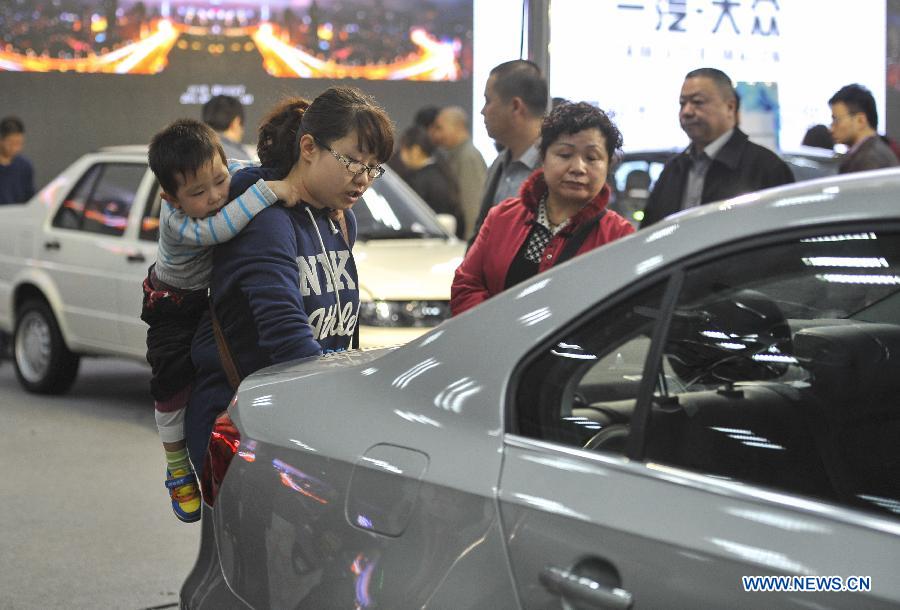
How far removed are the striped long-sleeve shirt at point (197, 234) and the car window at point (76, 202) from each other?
564cm

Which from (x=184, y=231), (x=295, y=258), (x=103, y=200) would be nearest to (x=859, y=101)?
(x=103, y=200)

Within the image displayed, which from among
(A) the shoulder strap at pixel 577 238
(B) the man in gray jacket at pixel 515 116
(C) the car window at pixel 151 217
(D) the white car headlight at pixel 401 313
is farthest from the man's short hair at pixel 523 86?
(C) the car window at pixel 151 217

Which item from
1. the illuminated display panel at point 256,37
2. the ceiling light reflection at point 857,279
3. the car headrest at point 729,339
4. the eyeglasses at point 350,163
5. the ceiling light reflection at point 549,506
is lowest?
the ceiling light reflection at point 549,506

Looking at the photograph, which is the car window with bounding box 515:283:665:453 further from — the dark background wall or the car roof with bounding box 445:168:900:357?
the dark background wall

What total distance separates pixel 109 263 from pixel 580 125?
15.9 feet

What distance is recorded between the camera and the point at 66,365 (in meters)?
9.17

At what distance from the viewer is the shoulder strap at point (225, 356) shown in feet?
10.7

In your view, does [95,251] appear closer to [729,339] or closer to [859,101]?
[859,101]

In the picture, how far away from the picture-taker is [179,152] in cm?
329

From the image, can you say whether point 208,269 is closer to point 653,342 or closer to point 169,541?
point 653,342

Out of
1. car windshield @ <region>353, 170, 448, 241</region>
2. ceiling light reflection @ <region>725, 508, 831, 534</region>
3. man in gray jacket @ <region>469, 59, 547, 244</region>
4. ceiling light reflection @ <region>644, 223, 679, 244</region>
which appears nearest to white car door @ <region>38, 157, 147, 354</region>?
car windshield @ <region>353, 170, 448, 241</region>

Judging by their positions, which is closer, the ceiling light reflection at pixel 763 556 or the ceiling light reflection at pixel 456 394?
the ceiling light reflection at pixel 763 556

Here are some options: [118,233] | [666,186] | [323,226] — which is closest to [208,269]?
[323,226]

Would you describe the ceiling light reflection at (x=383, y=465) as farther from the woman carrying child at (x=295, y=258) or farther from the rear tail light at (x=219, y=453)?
the woman carrying child at (x=295, y=258)
